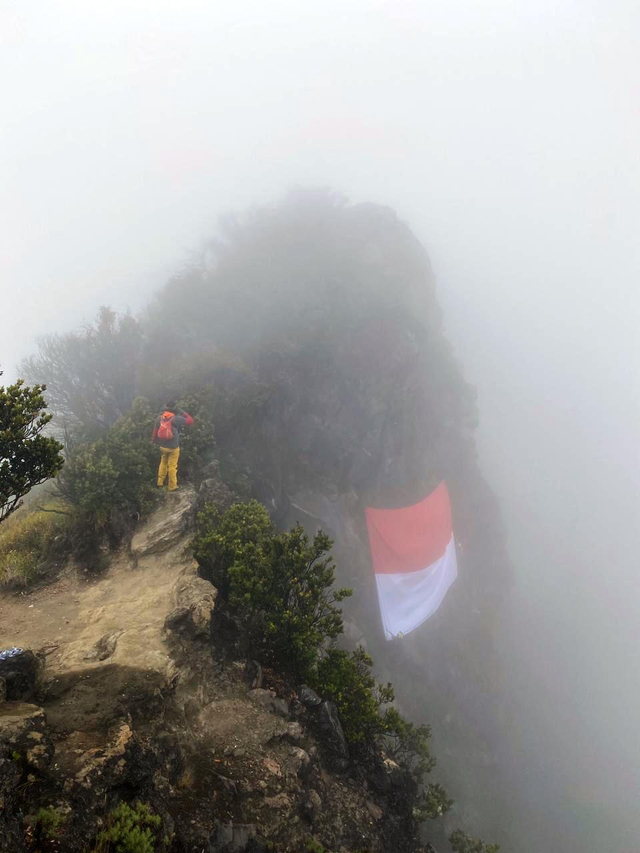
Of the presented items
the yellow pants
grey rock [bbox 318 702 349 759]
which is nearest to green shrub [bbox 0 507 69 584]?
the yellow pants

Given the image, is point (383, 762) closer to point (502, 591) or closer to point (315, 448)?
point (315, 448)

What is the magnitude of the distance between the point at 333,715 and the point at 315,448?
21107 mm

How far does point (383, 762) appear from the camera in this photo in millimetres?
10555

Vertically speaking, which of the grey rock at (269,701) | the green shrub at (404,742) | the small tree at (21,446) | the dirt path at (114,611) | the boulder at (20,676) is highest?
the small tree at (21,446)

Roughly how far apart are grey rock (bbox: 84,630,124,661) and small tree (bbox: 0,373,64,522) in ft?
10.9

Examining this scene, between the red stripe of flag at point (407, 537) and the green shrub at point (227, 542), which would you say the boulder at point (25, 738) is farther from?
the red stripe of flag at point (407, 537)

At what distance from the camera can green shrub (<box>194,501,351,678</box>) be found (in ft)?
33.6

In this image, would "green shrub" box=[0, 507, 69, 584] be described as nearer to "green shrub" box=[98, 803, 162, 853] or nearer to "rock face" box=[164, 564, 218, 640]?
"rock face" box=[164, 564, 218, 640]

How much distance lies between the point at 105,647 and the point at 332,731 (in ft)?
18.0

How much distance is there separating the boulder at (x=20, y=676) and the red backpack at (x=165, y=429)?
719 centimetres

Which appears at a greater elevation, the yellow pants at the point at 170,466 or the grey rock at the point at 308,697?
the yellow pants at the point at 170,466

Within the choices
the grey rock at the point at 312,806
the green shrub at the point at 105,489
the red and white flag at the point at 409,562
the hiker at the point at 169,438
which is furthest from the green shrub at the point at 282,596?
the red and white flag at the point at 409,562

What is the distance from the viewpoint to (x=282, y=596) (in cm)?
1062

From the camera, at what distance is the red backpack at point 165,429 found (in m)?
13.6
